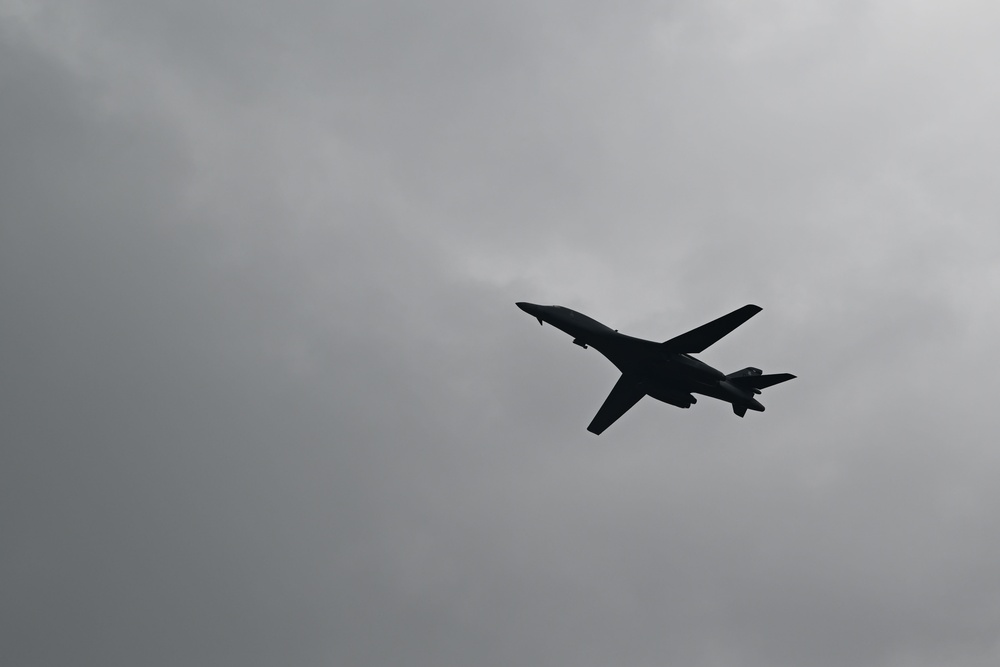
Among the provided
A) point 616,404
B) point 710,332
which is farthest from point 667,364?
point 616,404

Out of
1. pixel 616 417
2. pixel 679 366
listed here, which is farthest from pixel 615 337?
pixel 616 417

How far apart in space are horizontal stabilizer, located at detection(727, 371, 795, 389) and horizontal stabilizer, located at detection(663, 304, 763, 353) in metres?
5.47

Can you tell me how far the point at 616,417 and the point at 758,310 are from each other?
19798 millimetres

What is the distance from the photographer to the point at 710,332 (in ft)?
222

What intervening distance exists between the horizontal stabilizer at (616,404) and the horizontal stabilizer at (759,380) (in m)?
9.18

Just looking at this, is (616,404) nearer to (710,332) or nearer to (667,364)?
(667,364)

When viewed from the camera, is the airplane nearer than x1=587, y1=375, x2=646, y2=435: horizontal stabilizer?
Yes

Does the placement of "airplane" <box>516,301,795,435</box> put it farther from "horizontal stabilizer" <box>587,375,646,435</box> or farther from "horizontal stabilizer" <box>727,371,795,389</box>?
"horizontal stabilizer" <box>587,375,646,435</box>

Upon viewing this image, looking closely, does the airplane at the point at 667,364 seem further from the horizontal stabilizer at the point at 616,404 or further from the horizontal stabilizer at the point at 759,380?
the horizontal stabilizer at the point at 616,404

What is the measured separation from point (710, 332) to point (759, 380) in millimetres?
7837

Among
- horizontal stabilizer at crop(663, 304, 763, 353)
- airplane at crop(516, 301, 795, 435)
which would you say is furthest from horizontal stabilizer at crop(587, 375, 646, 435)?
horizontal stabilizer at crop(663, 304, 763, 353)

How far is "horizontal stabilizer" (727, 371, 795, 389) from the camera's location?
234 ft

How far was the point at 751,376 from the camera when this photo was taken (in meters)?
72.9

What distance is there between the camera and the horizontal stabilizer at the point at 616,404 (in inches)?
3120
